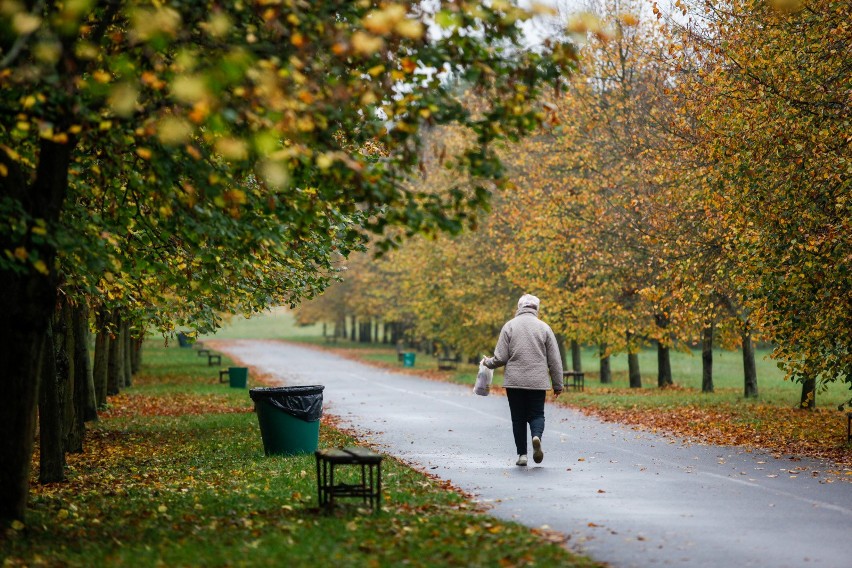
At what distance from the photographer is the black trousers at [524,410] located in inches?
531

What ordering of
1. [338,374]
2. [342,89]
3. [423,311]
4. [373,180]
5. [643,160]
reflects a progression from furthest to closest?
[423,311] < [338,374] < [643,160] < [373,180] < [342,89]

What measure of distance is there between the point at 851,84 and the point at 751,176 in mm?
2132

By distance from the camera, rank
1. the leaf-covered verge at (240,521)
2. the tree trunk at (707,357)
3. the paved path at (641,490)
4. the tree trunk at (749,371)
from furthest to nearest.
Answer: the tree trunk at (707,357) < the tree trunk at (749,371) < the paved path at (641,490) < the leaf-covered verge at (240,521)

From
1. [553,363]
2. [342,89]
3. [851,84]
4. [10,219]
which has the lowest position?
[553,363]

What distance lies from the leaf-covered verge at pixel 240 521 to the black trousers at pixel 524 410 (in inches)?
57.2

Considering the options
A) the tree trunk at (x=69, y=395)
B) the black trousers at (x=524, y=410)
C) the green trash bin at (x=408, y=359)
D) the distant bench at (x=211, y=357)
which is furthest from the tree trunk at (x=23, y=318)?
the green trash bin at (x=408, y=359)

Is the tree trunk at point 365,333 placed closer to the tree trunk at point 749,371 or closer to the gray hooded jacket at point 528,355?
the tree trunk at point 749,371

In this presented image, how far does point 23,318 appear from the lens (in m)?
9.02

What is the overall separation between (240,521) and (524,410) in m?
5.03

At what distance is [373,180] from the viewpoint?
8.15 meters

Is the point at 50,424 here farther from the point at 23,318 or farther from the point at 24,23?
the point at 24,23

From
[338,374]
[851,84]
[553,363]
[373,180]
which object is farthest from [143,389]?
[373,180]

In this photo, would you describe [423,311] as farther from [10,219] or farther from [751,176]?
[10,219]

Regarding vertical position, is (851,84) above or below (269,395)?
above
